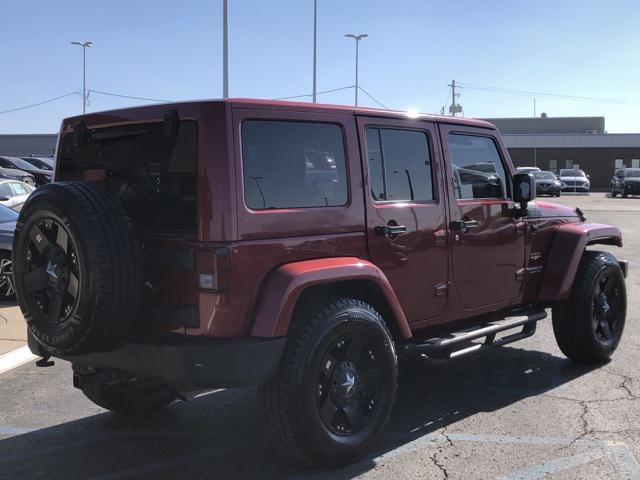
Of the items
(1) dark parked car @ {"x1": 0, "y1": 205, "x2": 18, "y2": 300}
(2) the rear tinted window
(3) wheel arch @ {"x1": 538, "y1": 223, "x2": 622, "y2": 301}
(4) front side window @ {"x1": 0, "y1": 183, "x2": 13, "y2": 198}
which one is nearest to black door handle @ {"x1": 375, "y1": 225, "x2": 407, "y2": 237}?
(2) the rear tinted window

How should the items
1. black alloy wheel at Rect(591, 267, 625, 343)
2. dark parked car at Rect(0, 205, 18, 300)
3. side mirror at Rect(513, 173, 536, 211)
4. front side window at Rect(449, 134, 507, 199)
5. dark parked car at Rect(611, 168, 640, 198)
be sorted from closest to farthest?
1. front side window at Rect(449, 134, 507, 199)
2. side mirror at Rect(513, 173, 536, 211)
3. black alloy wheel at Rect(591, 267, 625, 343)
4. dark parked car at Rect(0, 205, 18, 300)
5. dark parked car at Rect(611, 168, 640, 198)

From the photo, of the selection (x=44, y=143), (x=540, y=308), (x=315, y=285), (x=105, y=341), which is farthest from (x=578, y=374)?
(x=44, y=143)

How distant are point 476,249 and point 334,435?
5.76 ft

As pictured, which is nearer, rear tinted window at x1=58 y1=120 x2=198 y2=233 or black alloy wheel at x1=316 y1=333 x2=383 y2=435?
rear tinted window at x1=58 y1=120 x2=198 y2=233

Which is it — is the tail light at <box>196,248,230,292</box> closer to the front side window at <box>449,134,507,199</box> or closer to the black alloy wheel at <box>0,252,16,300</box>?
the front side window at <box>449,134,507,199</box>

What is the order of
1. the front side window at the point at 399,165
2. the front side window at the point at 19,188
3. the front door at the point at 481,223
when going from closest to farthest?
the front side window at the point at 399,165
the front door at the point at 481,223
the front side window at the point at 19,188

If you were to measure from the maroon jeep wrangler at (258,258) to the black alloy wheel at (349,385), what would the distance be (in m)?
0.01

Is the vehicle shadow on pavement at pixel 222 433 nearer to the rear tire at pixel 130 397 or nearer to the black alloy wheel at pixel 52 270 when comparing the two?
the rear tire at pixel 130 397

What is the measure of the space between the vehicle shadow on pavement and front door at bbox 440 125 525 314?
0.73m

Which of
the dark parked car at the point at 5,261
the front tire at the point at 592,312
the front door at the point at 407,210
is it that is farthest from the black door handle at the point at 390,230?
the dark parked car at the point at 5,261

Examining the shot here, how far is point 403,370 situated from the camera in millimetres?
5438

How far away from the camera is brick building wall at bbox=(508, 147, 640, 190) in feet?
168

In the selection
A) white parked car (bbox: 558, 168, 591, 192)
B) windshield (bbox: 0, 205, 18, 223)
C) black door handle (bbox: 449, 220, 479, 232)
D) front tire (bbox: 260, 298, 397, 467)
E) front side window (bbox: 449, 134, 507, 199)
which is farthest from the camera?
white parked car (bbox: 558, 168, 591, 192)

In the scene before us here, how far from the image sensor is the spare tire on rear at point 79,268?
9.89 feet
